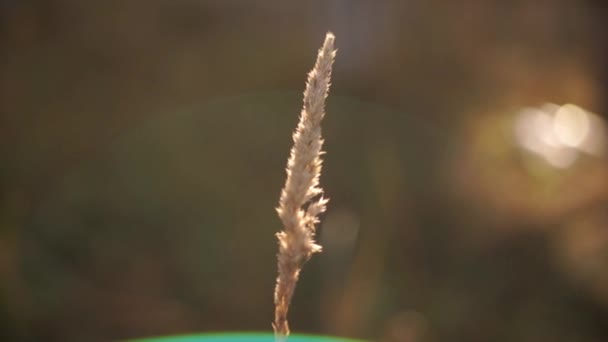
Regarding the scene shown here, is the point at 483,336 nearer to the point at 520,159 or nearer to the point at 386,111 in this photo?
the point at 520,159

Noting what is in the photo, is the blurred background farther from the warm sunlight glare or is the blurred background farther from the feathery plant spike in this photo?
the feathery plant spike

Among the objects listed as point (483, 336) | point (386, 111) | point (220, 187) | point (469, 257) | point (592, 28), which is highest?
point (592, 28)

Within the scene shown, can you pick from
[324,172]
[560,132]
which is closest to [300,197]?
[324,172]

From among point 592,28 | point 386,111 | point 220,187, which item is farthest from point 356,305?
point 592,28

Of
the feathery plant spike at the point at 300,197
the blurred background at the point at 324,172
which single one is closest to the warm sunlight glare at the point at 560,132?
the blurred background at the point at 324,172

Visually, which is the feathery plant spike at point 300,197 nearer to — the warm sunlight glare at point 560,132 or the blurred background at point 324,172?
the blurred background at point 324,172
